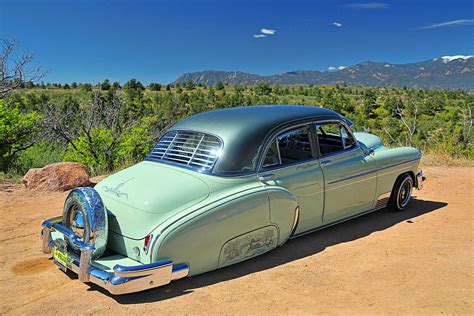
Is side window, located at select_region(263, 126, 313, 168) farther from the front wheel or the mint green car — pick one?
the front wheel

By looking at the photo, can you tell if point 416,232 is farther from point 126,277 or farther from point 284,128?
point 126,277

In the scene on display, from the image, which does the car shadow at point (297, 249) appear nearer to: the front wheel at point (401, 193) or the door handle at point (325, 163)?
the front wheel at point (401, 193)

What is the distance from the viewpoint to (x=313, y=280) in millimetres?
3736

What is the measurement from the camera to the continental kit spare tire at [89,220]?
3500 mm

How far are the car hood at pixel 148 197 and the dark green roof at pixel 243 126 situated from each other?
0.38m

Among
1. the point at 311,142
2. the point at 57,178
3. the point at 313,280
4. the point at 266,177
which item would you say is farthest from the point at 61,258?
the point at 57,178

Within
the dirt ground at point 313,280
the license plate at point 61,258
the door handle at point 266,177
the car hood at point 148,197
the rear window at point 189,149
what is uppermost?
the rear window at point 189,149

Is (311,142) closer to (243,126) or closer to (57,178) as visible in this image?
(243,126)

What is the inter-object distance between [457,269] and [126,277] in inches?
123

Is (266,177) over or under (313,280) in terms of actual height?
over

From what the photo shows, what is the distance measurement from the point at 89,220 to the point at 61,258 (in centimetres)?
58

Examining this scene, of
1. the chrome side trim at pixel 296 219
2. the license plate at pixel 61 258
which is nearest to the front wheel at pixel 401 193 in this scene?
the chrome side trim at pixel 296 219

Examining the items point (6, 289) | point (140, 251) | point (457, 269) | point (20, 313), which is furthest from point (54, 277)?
point (457, 269)

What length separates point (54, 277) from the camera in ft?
12.7
